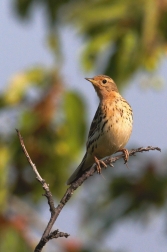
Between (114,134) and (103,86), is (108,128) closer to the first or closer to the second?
(114,134)

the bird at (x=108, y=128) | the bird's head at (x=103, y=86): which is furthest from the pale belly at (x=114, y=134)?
the bird's head at (x=103, y=86)

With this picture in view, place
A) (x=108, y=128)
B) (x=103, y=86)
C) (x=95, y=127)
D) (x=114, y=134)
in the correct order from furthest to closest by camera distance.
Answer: (x=103, y=86) < (x=95, y=127) < (x=108, y=128) < (x=114, y=134)

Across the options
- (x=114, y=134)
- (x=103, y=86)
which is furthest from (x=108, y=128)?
(x=103, y=86)

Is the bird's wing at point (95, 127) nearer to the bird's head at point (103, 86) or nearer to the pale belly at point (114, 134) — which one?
the pale belly at point (114, 134)

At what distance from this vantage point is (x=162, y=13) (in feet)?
22.0

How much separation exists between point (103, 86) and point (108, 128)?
0.76 metres

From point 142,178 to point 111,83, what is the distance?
3.88 feet

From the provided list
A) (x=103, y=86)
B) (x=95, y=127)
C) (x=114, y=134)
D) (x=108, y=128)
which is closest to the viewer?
(x=114, y=134)

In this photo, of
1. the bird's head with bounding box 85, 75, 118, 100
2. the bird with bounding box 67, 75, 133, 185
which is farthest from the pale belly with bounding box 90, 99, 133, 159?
the bird's head with bounding box 85, 75, 118, 100

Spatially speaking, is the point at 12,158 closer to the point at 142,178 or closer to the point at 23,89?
the point at 23,89

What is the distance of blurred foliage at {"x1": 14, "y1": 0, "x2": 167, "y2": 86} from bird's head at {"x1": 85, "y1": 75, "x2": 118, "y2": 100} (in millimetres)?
222

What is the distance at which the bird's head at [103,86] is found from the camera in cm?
725

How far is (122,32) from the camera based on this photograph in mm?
6746

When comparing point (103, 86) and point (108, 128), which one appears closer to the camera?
point (108, 128)
